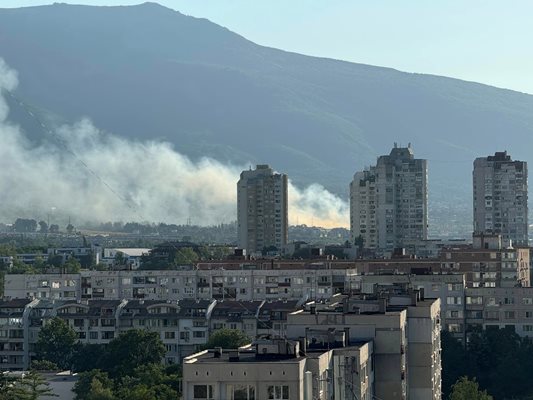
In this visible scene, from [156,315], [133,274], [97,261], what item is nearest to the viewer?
[156,315]

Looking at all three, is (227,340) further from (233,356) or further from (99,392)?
(233,356)

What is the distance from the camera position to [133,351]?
158ft

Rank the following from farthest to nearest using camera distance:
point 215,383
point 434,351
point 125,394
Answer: point 125,394 → point 434,351 → point 215,383

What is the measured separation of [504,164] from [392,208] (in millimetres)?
10372

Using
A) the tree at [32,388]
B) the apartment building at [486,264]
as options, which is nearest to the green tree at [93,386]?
the tree at [32,388]

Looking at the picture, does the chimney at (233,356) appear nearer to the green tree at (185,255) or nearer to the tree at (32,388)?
the tree at (32,388)

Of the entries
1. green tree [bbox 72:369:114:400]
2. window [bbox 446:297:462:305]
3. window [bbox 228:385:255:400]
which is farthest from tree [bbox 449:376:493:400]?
window [bbox 446:297:462:305]

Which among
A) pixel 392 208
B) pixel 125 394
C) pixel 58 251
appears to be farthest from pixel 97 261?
pixel 125 394

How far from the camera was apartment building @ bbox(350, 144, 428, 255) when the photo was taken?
116m

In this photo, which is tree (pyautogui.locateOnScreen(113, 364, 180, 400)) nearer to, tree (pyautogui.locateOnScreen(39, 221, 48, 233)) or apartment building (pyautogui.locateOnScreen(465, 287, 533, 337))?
apartment building (pyautogui.locateOnScreen(465, 287, 533, 337))

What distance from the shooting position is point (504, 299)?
57.6m

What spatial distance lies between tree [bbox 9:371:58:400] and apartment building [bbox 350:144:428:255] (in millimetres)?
73142

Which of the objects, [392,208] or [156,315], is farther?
[392,208]

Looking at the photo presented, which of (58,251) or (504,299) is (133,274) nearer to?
(504,299)
